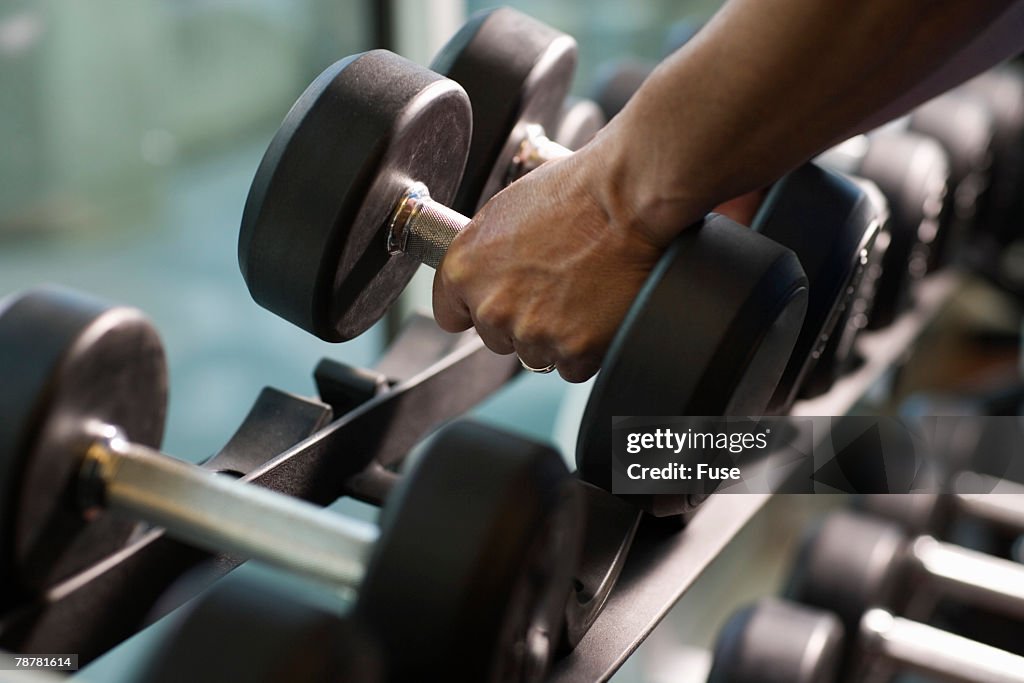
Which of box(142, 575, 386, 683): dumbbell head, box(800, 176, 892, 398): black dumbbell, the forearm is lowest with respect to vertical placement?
box(800, 176, 892, 398): black dumbbell

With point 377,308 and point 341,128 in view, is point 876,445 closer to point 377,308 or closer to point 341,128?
point 377,308

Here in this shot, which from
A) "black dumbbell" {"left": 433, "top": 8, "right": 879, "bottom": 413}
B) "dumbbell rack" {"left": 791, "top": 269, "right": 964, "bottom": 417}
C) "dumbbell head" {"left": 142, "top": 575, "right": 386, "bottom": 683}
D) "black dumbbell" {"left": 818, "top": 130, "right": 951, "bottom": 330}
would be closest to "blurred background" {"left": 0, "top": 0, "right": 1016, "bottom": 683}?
"dumbbell rack" {"left": 791, "top": 269, "right": 964, "bottom": 417}

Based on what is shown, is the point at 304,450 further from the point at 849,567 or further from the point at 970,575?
the point at 970,575

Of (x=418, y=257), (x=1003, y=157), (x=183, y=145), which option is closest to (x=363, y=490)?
(x=418, y=257)

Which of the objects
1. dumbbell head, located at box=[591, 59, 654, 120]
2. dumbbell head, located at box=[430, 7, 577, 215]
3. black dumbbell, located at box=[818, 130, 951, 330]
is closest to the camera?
dumbbell head, located at box=[430, 7, 577, 215]

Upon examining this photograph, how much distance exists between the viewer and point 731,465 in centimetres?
85

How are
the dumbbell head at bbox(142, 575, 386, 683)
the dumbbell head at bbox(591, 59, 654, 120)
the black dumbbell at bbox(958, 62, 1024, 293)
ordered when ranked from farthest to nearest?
the black dumbbell at bbox(958, 62, 1024, 293) → the dumbbell head at bbox(591, 59, 654, 120) → the dumbbell head at bbox(142, 575, 386, 683)

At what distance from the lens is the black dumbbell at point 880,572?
133 cm

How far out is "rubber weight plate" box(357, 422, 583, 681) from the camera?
2.00 feet

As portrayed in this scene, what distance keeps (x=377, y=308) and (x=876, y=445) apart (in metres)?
0.59

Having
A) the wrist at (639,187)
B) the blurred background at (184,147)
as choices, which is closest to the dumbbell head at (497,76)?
the wrist at (639,187)

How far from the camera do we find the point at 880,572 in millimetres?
1346

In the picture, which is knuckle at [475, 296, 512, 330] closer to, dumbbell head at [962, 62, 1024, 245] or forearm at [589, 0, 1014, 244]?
forearm at [589, 0, 1014, 244]

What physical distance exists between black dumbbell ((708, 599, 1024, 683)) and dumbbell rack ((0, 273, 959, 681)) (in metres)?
0.22
